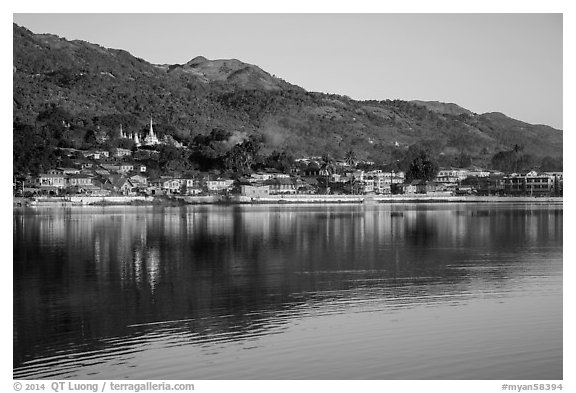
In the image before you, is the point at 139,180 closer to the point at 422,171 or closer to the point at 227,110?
the point at 422,171

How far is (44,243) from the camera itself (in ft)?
61.7

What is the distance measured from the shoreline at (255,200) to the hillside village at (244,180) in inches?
45.2

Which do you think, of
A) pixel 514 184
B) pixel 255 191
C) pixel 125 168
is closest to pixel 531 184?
pixel 514 184

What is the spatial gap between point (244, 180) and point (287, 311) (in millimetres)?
45517

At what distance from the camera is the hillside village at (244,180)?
1831 inches

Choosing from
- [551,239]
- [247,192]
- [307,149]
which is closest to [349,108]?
[307,149]

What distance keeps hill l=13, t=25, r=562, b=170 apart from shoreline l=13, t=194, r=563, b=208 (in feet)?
49.7

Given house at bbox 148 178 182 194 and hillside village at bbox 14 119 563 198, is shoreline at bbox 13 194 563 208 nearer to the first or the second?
hillside village at bbox 14 119 563 198

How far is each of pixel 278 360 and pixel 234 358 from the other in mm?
404

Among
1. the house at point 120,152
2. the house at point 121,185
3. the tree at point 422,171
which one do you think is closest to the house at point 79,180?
the house at point 121,185

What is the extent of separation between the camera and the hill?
76688 millimetres

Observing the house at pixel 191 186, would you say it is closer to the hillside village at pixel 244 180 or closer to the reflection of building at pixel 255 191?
the hillside village at pixel 244 180
